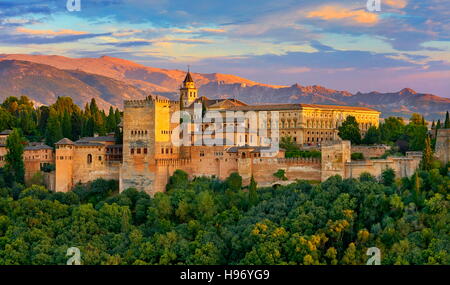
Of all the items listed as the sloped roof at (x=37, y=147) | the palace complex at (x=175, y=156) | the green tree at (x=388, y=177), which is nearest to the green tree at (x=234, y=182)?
the palace complex at (x=175, y=156)

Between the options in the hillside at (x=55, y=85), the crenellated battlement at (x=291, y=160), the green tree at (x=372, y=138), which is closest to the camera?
the crenellated battlement at (x=291, y=160)

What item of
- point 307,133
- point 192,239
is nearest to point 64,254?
point 192,239

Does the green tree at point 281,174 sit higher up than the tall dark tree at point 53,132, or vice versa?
the tall dark tree at point 53,132

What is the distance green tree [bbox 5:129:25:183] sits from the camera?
142 ft

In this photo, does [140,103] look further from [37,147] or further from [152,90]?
[152,90]

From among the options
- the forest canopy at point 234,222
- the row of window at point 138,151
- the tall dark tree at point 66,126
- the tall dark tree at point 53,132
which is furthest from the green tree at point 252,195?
the tall dark tree at point 66,126

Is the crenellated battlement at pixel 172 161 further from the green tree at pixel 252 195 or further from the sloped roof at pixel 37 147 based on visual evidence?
the sloped roof at pixel 37 147

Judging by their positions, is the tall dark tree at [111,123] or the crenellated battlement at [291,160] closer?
the crenellated battlement at [291,160]

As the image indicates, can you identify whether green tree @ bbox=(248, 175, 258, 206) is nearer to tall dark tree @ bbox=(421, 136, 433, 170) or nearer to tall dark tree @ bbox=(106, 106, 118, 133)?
tall dark tree @ bbox=(421, 136, 433, 170)

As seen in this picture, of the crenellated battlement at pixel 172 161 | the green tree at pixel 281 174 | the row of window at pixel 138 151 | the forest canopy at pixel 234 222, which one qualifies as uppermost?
the row of window at pixel 138 151

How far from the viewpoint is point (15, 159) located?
43531mm

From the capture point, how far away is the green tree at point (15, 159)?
43312 millimetres

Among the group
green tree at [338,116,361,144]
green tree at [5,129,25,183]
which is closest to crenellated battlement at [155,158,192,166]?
green tree at [5,129,25,183]

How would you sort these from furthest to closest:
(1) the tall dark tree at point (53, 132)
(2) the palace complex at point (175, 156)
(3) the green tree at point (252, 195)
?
(1) the tall dark tree at point (53, 132), (2) the palace complex at point (175, 156), (3) the green tree at point (252, 195)
